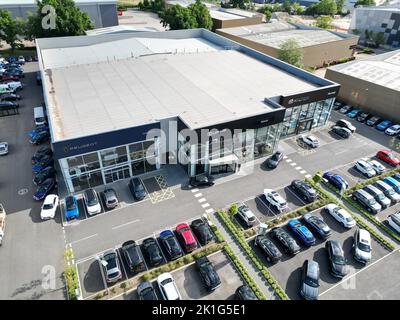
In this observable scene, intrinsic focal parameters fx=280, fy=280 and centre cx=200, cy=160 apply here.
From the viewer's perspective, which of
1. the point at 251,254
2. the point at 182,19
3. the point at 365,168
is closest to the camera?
the point at 251,254

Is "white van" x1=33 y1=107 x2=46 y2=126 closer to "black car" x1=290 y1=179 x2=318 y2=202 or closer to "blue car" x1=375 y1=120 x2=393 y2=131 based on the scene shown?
"black car" x1=290 y1=179 x2=318 y2=202

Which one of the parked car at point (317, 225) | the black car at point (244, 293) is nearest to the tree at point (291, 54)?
the parked car at point (317, 225)

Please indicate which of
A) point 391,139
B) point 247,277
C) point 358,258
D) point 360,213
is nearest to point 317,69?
point 391,139

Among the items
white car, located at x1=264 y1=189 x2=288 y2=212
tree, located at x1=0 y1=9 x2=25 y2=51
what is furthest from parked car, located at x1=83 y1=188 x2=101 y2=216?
tree, located at x1=0 y1=9 x2=25 y2=51

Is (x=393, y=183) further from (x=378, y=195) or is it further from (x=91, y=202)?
(x=91, y=202)

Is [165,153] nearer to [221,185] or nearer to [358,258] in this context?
[221,185]

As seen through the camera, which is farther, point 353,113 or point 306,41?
point 306,41

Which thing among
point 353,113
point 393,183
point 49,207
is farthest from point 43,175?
point 353,113
